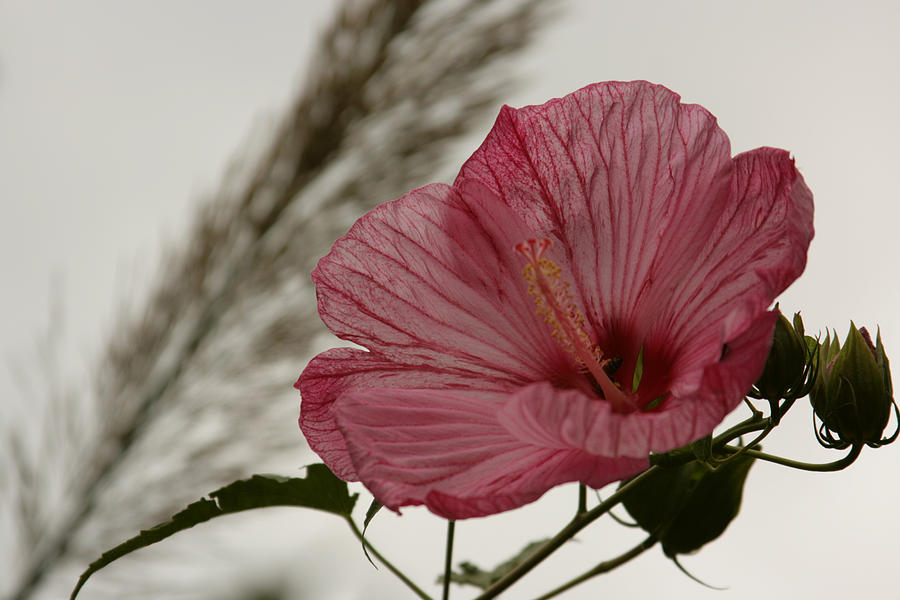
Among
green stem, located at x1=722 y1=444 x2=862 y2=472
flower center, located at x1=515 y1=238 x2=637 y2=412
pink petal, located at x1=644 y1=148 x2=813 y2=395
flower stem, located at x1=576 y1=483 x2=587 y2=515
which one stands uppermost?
flower center, located at x1=515 y1=238 x2=637 y2=412

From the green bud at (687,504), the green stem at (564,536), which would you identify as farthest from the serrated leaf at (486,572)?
the green stem at (564,536)

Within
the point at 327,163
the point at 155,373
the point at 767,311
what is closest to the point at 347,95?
the point at 327,163

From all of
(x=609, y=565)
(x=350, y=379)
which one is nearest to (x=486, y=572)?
(x=609, y=565)

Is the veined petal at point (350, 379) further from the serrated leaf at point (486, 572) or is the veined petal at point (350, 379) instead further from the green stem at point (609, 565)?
the serrated leaf at point (486, 572)

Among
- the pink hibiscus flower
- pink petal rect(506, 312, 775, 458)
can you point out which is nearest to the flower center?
the pink hibiscus flower

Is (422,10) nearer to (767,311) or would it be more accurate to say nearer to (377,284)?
(377,284)

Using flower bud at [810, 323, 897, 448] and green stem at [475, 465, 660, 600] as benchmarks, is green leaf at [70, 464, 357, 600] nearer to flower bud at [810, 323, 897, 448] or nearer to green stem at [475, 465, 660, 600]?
green stem at [475, 465, 660, 600]
